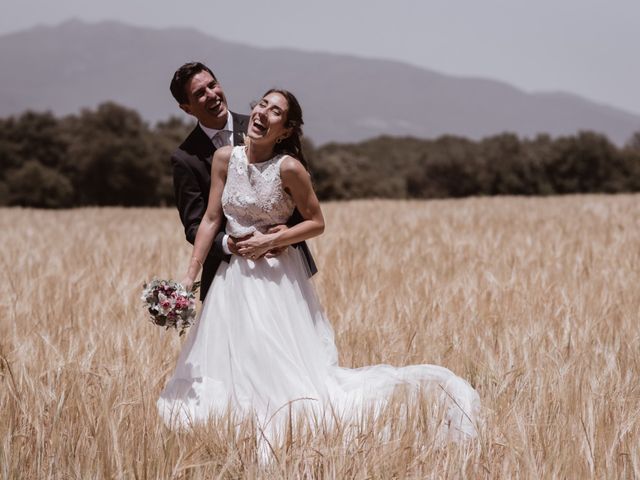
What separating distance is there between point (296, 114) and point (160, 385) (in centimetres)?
130

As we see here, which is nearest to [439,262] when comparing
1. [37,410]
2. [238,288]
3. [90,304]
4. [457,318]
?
[457,318]

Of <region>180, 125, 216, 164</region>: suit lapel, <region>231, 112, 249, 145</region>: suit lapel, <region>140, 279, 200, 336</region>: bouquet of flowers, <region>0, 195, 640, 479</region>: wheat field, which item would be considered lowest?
<region>0, 195, 640, 479</region>: wheat field

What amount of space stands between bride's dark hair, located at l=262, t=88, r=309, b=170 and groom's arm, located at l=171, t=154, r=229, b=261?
42 cm

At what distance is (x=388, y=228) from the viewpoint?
9391 millimetres

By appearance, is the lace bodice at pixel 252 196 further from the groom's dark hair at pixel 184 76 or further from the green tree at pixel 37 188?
the green tree at pixel 37 188

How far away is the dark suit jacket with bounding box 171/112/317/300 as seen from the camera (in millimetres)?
3193

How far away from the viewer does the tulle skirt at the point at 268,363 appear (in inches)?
113

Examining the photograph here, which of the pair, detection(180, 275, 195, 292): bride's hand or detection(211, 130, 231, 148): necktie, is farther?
detection(211, 130, 231, 148): necktie

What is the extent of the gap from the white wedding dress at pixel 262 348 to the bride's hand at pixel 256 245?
0.05 metres

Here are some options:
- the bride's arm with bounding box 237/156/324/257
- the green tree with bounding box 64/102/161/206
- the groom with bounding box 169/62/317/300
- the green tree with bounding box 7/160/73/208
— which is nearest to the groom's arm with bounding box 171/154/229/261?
the groom with bounding box 169/62/317/300

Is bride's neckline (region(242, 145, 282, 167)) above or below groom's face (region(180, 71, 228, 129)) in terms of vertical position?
below

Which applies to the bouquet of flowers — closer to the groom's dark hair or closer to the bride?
the bride

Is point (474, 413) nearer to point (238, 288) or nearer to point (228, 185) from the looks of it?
point (238, 288)

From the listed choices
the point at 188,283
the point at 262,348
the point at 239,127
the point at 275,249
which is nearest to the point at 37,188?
the point at 239,127
